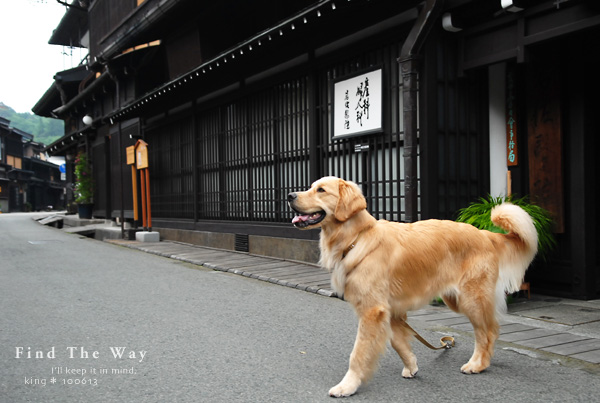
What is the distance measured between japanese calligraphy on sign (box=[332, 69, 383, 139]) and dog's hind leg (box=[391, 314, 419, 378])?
4687 mm

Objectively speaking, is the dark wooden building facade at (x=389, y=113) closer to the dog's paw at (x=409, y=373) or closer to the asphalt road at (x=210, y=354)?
the asphalt road at (x=210, y=354)

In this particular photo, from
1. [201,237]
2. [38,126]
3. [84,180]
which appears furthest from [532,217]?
[38,126]

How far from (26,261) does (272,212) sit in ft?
16.8

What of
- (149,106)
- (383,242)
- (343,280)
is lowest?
(343,280)

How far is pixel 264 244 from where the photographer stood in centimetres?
1082

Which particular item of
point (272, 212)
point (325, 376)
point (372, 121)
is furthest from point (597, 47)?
point (272, 212)

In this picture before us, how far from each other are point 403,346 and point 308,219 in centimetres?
116

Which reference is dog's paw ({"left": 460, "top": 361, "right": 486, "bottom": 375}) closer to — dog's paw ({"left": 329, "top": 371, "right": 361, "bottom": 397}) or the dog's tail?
the dog's tail

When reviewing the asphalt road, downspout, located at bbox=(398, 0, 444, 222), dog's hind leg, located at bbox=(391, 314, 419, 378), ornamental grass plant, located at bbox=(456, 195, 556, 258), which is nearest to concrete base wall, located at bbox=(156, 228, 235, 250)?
the asphalt road

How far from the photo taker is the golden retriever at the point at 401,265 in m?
3.38

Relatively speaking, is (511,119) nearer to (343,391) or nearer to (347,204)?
(347,204)

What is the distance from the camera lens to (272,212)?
10.8m

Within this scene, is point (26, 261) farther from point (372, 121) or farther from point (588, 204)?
point (588, 204)

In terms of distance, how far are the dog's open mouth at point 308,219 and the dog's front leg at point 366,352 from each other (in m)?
0.72
